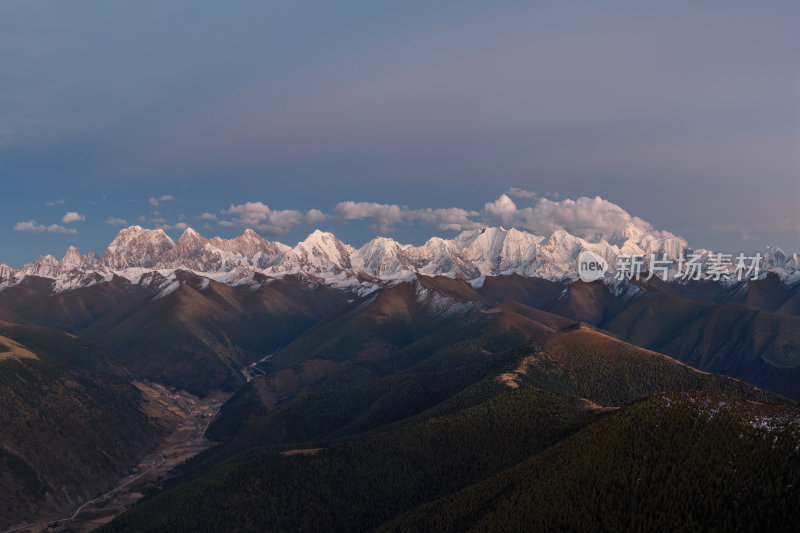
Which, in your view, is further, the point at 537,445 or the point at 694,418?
the point at 537,445

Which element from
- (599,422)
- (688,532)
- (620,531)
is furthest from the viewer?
(599,422)

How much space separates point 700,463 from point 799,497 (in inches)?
880

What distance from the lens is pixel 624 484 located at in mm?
137000

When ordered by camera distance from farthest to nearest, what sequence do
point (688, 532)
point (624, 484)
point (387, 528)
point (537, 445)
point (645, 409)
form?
point (537, 445) < point (387, 528) < point (645, 409) < point (624, 484) < point (688, 532)

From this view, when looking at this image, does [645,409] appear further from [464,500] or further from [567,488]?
[464,500]

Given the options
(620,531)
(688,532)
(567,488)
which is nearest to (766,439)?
(688,532)

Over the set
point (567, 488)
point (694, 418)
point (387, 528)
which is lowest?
point (387, 528)

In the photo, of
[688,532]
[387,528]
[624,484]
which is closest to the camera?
[688,532]

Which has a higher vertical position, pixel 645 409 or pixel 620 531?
pixel 645 409

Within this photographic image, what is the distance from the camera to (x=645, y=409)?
158 metres

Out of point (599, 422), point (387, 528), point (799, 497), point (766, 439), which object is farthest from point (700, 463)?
point (387, 528)

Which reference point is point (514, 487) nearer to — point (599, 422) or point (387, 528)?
point (599, 422)

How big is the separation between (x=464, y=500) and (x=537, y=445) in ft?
120

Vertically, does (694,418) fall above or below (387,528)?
above
